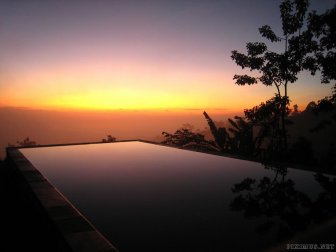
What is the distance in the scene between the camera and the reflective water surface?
5.65 feet

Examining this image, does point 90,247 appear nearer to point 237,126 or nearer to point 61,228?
point 61,228

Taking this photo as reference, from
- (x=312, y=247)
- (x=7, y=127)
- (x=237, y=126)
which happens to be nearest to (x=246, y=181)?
(x=312, y=247)

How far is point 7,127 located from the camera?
9725cm

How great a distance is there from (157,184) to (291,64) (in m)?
6.12

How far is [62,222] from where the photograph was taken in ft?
6.39

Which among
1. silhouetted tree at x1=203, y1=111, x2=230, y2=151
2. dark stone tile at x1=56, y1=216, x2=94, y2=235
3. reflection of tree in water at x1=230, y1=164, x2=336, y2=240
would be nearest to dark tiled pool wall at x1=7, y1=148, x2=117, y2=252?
dark stone tile at x1=56, y1=216, x2=94, y2=235

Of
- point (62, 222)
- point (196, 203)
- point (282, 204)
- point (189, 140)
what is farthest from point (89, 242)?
point (189, 140)

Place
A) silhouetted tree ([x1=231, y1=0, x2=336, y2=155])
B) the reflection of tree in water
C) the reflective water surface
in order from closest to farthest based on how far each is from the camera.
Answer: the reflective water surface → the reflection of tree in water → silhouetted tree ([x1=231, y1=0, x2=336, y2=155])

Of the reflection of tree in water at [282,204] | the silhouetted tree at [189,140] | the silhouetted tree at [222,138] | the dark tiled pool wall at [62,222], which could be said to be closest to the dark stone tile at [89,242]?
the dark tiled pool wall at [62,222]

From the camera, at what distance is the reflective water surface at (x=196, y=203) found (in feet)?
5.65

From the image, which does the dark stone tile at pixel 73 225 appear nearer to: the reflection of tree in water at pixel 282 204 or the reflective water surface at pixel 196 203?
the reflective water surface at pixel 196 203

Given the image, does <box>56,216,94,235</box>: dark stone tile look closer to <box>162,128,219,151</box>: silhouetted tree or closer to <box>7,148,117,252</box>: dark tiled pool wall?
<box>7,148,117,252</box>: dark tiled pool wall

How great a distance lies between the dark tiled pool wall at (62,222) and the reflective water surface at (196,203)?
0.30ft

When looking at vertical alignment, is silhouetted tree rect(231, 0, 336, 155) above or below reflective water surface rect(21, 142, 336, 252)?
above
